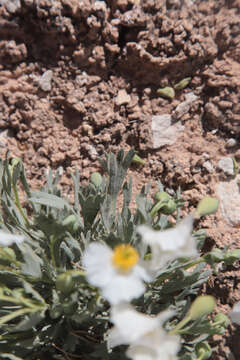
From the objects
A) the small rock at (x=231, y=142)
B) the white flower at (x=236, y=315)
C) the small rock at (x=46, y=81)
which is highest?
the small rock at (x=46, y=81)

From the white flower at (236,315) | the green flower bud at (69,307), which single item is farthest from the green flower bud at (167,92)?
the green flower bud at (69,307)

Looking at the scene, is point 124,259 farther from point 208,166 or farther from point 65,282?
point 208,166

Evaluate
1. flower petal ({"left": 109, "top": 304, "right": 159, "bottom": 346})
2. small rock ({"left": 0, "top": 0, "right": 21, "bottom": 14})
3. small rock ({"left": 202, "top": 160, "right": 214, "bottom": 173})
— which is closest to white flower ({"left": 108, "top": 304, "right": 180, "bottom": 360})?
flower petal ({"left": 109, "top": 304, "right": 159, "bottom": 346})

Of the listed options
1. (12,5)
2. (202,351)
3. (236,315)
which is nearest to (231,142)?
(236,315)

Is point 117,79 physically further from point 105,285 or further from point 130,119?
point 105,285

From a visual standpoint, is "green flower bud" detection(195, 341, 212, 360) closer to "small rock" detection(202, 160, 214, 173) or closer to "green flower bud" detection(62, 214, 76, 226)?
"green flower bud" detection(62, 214, 76, 226)

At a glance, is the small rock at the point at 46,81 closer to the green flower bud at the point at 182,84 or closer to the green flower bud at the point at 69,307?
the green flower bud at the point at 182,84

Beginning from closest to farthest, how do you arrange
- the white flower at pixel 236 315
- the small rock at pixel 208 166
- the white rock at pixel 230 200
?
the white flower at pixel 236 315, the white rock at pixel 230 200, the small rock at pixel 208 166
